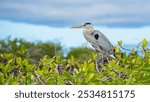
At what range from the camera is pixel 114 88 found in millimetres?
1438

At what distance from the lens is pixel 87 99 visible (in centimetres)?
146

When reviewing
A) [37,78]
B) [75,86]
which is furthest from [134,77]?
[37,78]

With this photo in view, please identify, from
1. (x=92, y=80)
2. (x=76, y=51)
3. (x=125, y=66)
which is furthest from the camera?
(x=76, y=51)

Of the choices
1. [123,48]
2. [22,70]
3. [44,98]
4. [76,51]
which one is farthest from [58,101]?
[76,51]

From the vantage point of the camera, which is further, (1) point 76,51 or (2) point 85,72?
(1) point 76,51

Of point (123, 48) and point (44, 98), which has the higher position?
point (123, 48)

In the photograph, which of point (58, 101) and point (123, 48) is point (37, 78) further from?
point (123, 48)

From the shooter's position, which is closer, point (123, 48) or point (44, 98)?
point (44, 98)

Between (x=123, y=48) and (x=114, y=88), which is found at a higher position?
(x=123, y=48)

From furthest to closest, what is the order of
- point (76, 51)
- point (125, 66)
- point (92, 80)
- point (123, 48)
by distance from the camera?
point (76, 51)
point (123, 48)
point (125, 66)
point (92, 80)

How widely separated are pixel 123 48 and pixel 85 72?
254 mm

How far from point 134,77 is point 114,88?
0.21 ft

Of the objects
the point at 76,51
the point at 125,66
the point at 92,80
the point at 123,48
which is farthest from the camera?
the point at 76,51

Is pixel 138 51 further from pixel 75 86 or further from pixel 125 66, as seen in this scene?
pixel 75 86
